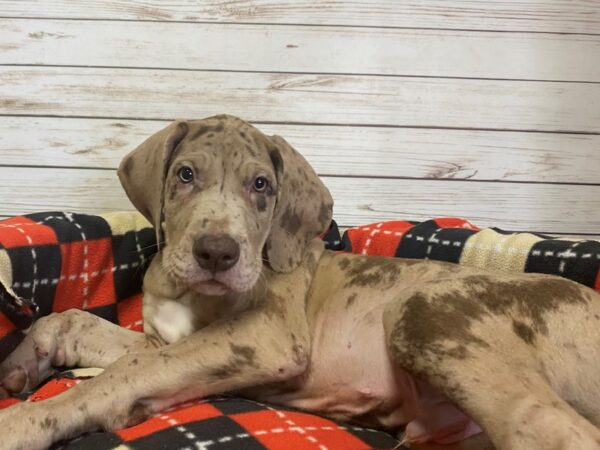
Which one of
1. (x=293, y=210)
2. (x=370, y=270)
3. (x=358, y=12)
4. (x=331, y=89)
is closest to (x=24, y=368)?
(x=293, y=210)

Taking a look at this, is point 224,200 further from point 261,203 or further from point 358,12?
point 358,12

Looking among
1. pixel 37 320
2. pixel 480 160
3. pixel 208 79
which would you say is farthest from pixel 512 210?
pixel 37 320

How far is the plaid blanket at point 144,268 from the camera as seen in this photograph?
7.11 feet

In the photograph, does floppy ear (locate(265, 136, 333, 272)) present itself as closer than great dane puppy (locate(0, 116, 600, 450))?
No

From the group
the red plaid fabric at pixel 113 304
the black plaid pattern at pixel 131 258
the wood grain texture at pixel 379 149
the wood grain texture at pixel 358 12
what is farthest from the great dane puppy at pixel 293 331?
the wood grain texture at pixel 358 12

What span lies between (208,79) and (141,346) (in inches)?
73.9

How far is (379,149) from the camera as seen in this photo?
14.0 feet

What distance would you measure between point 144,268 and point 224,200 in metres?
1.13

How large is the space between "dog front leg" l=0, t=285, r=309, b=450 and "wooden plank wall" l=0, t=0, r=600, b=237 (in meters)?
1.89

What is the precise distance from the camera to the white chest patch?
2.73 metres

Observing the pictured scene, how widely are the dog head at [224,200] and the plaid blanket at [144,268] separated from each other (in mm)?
483

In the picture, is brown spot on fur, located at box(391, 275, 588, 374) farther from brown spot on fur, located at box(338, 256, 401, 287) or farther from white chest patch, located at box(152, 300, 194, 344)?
white chest patch, located at box(152, 300, 194, 344)

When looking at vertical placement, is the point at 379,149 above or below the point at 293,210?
above

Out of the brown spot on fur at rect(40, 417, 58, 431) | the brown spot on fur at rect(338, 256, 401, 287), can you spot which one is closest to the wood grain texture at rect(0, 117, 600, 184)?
the brown spot on fur at rect(338, 256, 401, 287)
